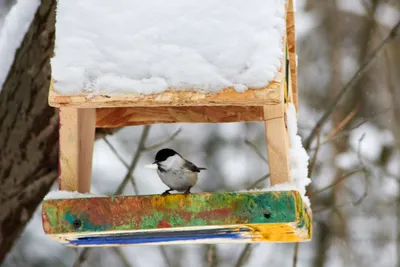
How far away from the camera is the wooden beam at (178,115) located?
264 cm

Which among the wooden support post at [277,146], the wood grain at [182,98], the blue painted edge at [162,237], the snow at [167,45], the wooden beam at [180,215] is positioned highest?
the snow at [167,45]

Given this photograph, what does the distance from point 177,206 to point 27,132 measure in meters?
0.94

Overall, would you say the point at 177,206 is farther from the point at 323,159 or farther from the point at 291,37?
the point at 323,159

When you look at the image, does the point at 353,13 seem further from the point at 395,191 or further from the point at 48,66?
the point at 48,66

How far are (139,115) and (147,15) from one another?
65 cm

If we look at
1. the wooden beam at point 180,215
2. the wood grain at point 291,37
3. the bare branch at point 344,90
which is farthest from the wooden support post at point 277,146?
the bare branch at point 344,90

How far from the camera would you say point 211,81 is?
2016 millimetres

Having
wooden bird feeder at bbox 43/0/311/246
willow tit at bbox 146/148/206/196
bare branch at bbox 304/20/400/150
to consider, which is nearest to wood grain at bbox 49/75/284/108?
wooden bird feeder at bbox 43/0/311/246

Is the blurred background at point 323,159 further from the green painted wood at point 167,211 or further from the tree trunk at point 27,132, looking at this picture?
the green painted wood at point 167,211

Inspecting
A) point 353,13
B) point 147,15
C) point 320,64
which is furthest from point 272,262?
point 147,15

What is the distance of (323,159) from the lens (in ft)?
18.7

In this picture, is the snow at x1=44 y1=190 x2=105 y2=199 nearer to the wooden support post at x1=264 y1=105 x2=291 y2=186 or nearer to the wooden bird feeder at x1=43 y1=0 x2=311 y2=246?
the wooden bird feeder at x1=43 y1=0 x2=311 y2=246

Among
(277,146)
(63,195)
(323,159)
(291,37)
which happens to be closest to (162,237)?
(63,195)

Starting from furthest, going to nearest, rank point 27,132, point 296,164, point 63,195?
point 27,132 < point 296,164 < point 63,195
